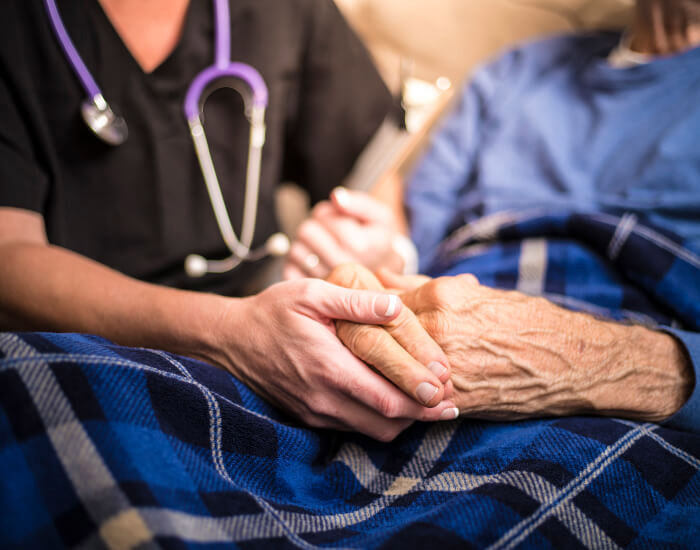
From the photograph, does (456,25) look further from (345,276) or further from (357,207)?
(345,276)

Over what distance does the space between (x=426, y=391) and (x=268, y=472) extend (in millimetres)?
181

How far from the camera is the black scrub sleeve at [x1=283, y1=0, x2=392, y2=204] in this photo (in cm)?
90

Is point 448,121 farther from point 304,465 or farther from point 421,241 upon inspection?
point 304,465

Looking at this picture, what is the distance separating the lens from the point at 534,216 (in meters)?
0.79

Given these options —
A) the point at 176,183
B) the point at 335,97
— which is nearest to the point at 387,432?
the point at 176,183

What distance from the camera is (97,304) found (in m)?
0.57

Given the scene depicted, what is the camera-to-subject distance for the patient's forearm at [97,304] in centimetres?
55

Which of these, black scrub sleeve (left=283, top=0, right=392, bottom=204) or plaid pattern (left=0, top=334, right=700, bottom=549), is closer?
plaid pattern (left=0, top=334, right=700, bottom=549)

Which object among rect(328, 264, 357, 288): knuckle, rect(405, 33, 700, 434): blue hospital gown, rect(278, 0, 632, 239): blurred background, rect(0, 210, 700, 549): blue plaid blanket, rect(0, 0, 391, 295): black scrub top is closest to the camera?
rect(0, 210, 700, 549): blue plaid blanket

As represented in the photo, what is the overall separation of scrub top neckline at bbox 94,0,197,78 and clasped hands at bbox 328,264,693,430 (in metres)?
0.47

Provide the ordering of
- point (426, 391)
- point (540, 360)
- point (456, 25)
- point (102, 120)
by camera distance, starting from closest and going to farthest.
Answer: point (426, 391)
point (540, 360)
point (102, 120)
point (456, 25)

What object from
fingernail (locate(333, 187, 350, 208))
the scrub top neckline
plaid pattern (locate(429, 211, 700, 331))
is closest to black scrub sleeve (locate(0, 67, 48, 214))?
the scrub top neckline

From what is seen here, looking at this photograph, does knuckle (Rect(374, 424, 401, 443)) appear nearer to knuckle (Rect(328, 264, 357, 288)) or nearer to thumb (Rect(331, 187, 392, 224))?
knuckle (Rect(328, 264, 357, 288))

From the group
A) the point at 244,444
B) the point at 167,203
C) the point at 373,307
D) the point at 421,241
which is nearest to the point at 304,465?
the point at 244,444
